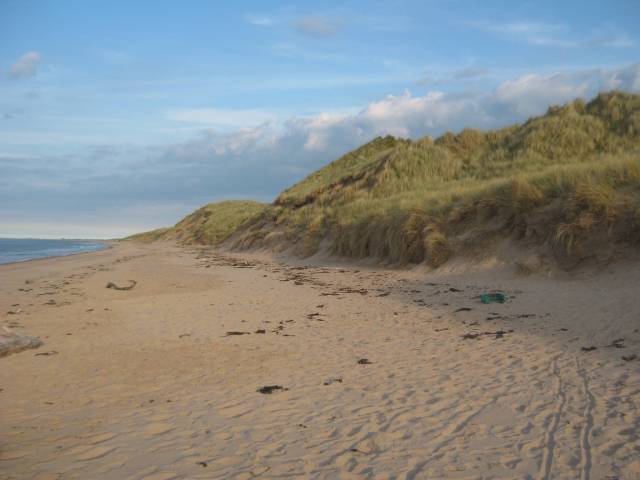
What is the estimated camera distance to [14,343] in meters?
6.36

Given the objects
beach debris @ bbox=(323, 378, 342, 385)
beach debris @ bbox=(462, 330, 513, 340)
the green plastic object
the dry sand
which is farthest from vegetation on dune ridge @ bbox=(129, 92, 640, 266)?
beach debris @ bbox=(323, 378, 342, 385)

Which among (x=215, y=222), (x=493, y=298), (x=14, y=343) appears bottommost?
(x=493, y=298)

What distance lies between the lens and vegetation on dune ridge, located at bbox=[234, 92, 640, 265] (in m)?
11.1

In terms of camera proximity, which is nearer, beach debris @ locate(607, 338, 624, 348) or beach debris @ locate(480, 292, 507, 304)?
beach debris @ locate(607, 338, 624, 348)

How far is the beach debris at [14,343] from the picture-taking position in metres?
6.22

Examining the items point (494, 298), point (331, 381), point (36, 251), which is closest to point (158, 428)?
point (331, 381)

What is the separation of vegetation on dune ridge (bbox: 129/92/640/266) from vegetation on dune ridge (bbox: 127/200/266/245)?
355 inches

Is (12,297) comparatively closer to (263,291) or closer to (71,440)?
(263,291)

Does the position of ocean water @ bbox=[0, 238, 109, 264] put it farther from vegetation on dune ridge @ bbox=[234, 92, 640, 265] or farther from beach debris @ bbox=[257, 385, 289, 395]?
beach debris @ bbox=[257, 385, 289, 395]

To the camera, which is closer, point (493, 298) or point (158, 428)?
point (158, 428)

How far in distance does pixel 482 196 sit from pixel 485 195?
0.34 ft

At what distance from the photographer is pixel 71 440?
370cm

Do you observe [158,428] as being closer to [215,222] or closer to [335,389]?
[335,389]

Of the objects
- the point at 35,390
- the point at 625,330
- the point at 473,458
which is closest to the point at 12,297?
the point at 35,390
